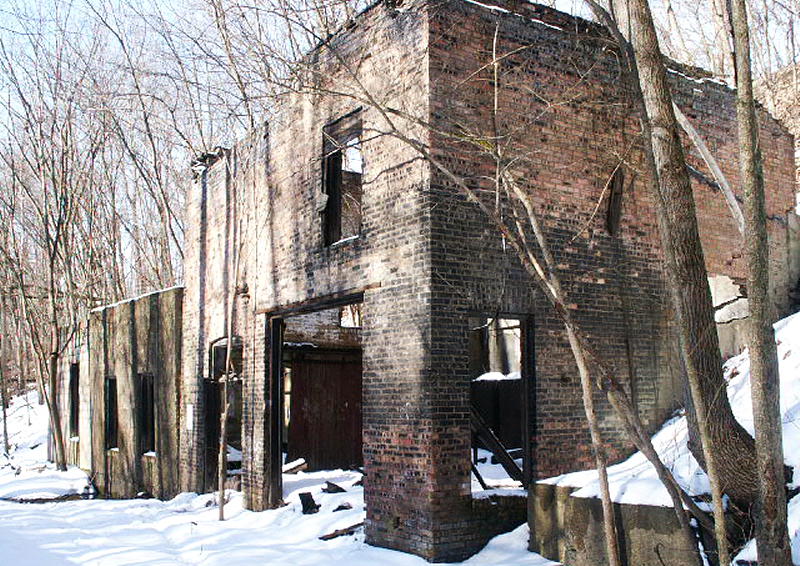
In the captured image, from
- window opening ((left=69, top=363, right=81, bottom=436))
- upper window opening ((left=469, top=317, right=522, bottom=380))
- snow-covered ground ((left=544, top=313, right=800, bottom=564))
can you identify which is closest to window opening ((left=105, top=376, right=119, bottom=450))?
window opening ((left=69, top=363, right=81, bottom=436))

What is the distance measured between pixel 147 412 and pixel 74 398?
6003 millimetres

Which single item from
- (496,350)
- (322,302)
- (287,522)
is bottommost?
(287,522)

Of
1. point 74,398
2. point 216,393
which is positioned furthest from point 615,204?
point 74,398

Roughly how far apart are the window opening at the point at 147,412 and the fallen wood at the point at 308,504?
6.15 meters

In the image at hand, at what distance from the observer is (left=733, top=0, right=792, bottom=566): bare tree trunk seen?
5539 mm

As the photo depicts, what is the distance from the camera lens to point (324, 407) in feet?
50.6

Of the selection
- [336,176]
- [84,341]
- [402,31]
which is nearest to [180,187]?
[84,341]

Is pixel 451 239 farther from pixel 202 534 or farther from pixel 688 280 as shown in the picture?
pixel 202 534

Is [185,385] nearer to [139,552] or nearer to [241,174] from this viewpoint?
[241,174]

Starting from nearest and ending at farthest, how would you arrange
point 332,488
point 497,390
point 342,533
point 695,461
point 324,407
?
1. point 695,461
2. point 342,533
3. point 332,488
4. point 497,390
5. point 324,407

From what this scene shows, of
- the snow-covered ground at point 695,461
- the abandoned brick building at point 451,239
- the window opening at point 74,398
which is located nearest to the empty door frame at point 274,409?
the abandoned brick building at point 451,239

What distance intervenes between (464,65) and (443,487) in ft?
14.9

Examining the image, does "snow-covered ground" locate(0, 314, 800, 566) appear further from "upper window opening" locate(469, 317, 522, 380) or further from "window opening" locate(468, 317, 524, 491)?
"upper window opening" locate(469, 317, 522, 380)

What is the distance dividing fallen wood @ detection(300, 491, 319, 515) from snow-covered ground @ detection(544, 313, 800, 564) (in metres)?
3.90
